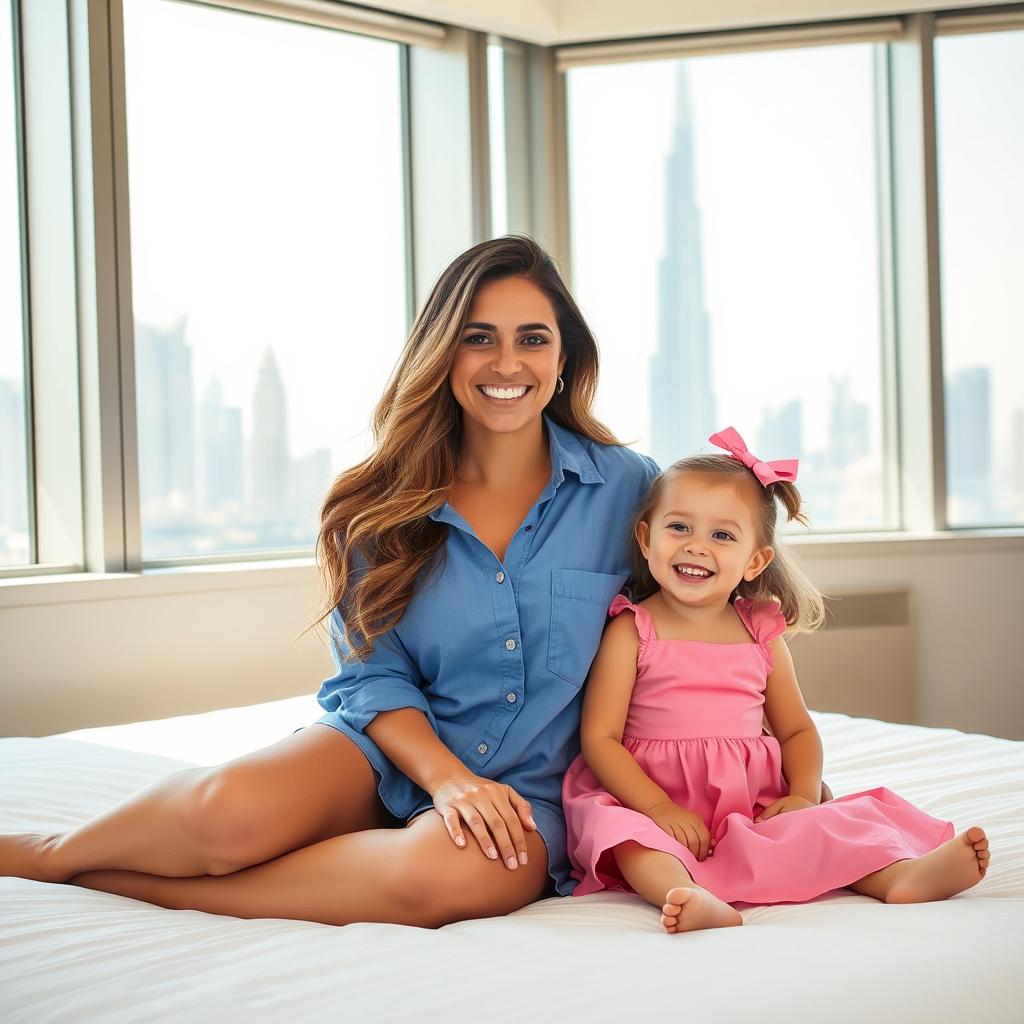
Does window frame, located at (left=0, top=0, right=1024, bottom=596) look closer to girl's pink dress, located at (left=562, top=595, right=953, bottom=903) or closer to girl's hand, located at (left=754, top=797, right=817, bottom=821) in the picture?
girl's pink dress, located at (left=562, top=595, right=953, bottom=903)

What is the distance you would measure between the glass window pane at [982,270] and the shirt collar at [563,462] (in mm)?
2347

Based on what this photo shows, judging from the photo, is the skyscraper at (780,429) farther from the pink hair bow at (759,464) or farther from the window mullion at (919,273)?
the pink hair bow at (759,464)

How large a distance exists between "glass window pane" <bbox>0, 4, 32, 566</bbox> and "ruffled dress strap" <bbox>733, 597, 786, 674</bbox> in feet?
6.73

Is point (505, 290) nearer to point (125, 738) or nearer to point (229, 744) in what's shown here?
point (229, 744)

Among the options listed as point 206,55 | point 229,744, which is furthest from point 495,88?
point 229,744

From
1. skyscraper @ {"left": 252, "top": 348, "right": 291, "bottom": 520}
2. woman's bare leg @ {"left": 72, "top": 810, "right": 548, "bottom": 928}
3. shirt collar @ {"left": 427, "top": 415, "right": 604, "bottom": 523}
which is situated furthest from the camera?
skyscraper @ {"left": 252, "top": 348, "right": 291, "bottom": 520}

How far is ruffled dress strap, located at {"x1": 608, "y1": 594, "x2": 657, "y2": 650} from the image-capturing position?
171cm

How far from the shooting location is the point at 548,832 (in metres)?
1.59

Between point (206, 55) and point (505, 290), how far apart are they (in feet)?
6.70

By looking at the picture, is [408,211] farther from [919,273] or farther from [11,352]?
[919,273]

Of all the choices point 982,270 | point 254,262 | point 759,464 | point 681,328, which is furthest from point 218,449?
point 982,270

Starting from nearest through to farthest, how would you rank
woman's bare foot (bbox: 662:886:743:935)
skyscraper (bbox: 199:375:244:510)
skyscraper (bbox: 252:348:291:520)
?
woman's bare foot (bbox: 662:886:743:935)
skyscraper (bbox: 199:375:244:510)
skyscraper (bbox: 252:348:291:520)

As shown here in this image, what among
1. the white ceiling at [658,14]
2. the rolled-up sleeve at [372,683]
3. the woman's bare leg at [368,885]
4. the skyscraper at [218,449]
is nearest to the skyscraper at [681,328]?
the white ceiling at [658,14]

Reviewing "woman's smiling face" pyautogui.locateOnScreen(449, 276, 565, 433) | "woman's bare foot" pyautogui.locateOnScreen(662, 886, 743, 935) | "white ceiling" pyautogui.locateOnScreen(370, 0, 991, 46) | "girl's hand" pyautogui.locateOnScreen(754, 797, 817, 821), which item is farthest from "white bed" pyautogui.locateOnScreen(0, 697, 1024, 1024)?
"white ceiling" pyautogui.locateOnScreen(370, 0, 991, 46)
